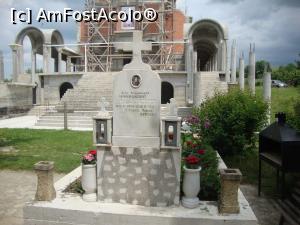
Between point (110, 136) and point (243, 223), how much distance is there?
2547mm

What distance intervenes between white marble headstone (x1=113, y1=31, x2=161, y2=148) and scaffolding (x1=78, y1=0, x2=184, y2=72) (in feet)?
84.8

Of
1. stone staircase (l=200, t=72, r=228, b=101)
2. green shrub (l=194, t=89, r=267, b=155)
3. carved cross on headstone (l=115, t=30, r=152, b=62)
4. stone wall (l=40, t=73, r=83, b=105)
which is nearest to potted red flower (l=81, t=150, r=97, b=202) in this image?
carved cross on headstone (l=115, t=30, r=152, b=62)

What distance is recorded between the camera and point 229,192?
5012 millimetres

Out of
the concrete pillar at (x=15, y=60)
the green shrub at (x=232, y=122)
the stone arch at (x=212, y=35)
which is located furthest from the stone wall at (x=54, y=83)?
the green shrub at (x=232, y=122)

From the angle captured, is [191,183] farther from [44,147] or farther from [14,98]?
[14,98]

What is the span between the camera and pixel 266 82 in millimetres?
15336

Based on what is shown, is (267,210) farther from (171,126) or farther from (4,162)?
(4,162)

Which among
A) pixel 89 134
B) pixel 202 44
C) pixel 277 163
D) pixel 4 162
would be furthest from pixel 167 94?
pixel 277 163

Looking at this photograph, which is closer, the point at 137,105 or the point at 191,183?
the point at 191,183

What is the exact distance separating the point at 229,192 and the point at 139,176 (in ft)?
4.94

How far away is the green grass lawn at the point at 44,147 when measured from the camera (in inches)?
382

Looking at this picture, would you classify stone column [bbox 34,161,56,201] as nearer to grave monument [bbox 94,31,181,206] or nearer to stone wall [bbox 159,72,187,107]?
grave monument [bbox 94,31,181,206]

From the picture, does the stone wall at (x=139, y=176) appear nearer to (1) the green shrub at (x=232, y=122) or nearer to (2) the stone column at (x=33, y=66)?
(1) the green shrub at (x=232, y=122)

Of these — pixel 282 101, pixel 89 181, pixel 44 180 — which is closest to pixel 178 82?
pixel 282 101
